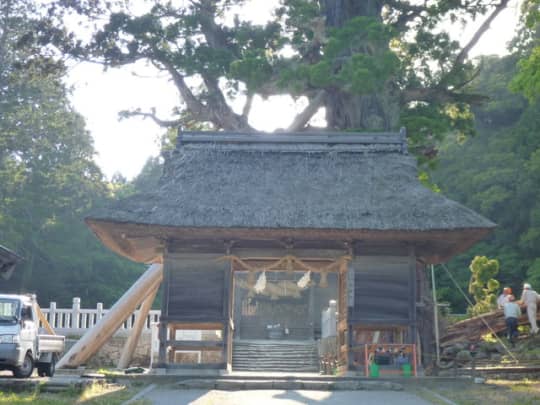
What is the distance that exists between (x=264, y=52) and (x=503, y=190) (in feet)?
58.8

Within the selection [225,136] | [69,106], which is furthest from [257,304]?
[69,106]

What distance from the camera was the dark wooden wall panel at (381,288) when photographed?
17781mm

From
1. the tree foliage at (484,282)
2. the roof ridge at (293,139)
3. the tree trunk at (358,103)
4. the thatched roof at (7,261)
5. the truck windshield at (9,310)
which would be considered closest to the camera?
the truck windshield at (9,310)

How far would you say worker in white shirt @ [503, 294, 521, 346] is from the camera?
2267cm

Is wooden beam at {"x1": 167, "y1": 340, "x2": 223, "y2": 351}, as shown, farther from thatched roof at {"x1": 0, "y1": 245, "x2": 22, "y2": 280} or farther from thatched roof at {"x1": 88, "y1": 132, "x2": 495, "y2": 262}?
thatched roof at {"x1": 0, "y1": 245, "x2": 22, "y2": 280}

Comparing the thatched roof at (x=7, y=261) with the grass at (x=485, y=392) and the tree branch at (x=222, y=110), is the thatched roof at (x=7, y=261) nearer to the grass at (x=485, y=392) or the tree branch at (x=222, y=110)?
the grass at (x=485, y=392)

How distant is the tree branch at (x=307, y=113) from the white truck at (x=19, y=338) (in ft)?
46.8

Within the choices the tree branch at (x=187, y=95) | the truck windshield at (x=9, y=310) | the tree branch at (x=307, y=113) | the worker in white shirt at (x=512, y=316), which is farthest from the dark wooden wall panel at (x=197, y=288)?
the tree branch at (x=187, y=95)

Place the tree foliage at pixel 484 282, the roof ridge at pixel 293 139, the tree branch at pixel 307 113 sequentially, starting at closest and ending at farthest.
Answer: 1. the roof ridge at pixel 293 139
2. the tree branch at pixel 307 113
3. the tree foliage at pixel 484 282

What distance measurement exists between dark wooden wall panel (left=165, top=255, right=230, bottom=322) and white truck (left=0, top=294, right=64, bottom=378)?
2919 millimetres

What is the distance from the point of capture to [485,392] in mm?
14273

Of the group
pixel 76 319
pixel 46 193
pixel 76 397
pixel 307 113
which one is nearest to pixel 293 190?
pixel 76 397

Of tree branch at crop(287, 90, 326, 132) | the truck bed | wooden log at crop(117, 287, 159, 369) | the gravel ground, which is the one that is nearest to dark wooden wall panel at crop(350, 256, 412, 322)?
the gravel ground

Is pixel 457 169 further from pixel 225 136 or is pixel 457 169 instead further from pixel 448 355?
pixel 225 136
